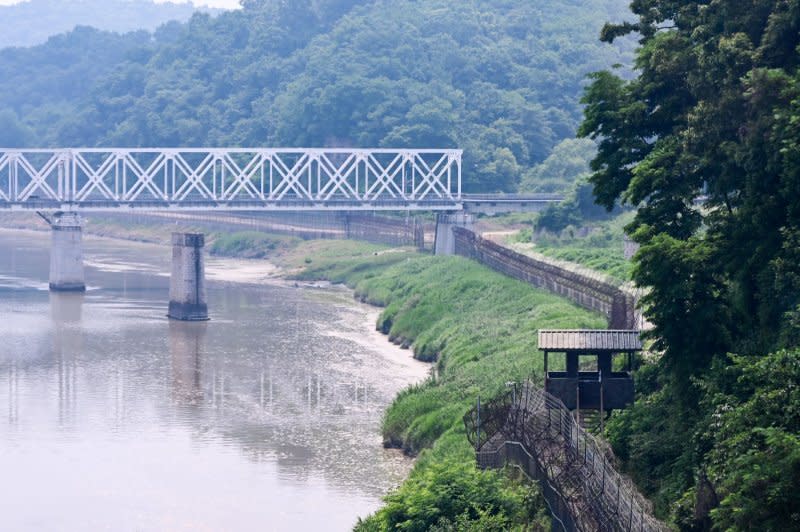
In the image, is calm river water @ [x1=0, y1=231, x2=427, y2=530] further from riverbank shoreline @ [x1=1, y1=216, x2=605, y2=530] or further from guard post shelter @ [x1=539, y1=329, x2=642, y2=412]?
guard post shelter @ [x1=539, y1=329, x2=642, y2=412]

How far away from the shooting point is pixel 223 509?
3675 cm

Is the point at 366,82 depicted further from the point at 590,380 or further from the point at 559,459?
the point at 559,459

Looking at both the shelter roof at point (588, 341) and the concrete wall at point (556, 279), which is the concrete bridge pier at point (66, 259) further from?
the shelter roof at point (588, 341)

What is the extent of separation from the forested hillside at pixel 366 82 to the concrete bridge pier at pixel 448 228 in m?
15.7

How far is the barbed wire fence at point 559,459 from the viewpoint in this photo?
76.9 feet

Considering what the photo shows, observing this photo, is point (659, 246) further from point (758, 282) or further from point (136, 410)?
point (136, 410)

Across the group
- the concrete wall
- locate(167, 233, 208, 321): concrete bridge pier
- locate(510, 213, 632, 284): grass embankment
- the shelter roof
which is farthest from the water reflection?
locate(510, 213, 632, 284): grass embankment

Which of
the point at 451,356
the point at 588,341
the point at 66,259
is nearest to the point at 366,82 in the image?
the point at 66,259

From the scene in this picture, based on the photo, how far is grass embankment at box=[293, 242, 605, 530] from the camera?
1112 inches

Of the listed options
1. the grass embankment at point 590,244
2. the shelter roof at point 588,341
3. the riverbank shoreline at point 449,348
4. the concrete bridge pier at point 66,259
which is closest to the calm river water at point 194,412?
the riverbank shoreline at point 449,348

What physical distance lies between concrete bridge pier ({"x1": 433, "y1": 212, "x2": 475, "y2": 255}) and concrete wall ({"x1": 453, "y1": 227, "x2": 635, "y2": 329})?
2.99ft

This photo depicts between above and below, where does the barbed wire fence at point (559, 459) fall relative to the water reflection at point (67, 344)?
above

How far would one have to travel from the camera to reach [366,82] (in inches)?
4833

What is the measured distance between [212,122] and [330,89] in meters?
22.8
